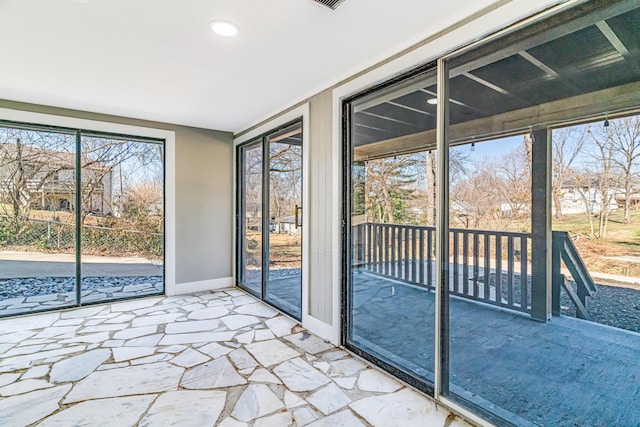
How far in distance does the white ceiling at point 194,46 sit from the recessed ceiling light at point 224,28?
5 centimetres

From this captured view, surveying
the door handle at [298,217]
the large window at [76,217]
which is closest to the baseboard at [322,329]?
the door handle at [298,217]

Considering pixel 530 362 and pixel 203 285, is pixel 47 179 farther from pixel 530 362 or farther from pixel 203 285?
pixel 530 362

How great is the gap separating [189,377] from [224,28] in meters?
2.56

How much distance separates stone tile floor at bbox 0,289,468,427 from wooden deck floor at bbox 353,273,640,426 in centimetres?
28

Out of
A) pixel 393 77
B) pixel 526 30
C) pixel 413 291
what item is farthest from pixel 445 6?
pixel 413 291

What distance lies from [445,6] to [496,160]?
97 centimetres

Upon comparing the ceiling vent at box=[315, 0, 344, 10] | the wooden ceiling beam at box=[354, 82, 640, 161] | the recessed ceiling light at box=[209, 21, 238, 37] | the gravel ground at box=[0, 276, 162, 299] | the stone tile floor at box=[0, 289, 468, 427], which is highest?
the recessed ceiling light at box=[209, 21, 238, 37]

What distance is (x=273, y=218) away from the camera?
13.9ft

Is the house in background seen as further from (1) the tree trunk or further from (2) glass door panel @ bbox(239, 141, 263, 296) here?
(1) the tree trunk

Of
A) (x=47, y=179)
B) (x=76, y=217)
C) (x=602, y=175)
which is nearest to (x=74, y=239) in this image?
(x=76, y=217)

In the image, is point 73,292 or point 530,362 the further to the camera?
point 73,292

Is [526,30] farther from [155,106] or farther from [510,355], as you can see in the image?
[155,106]

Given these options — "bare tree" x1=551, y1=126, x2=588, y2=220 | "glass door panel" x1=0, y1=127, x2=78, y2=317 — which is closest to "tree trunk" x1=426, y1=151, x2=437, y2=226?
"bare tree" x1=551, y1=126, x2=588, y2=220

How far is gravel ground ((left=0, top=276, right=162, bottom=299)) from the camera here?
12.7ft
